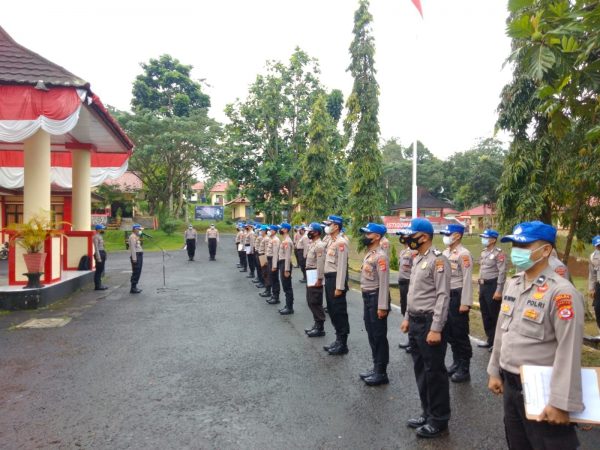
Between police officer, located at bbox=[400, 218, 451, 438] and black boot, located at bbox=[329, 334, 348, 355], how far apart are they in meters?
2.16

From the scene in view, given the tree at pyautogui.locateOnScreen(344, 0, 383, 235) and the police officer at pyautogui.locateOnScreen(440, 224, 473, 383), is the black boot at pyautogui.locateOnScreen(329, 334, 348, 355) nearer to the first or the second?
the police officer at pyautogui.locateOnScreen(440, 224, 473, 383)

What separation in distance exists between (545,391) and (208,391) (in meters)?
3.48

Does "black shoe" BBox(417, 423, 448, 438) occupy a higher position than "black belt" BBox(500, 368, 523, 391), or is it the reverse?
"black belt" BBox(500, 368, 523, 391)

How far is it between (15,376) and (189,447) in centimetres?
303

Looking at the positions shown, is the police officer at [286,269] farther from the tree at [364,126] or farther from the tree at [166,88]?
the tree at [166,88]

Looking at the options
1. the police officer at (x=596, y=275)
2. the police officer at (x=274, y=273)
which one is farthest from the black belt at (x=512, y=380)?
the police officer at (x=274, y=273)

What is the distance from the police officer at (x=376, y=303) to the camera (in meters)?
5.26

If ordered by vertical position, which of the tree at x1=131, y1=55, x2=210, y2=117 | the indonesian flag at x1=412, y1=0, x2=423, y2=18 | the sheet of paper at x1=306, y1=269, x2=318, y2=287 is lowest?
the sheet of paper at x1=306, y1=269, x2=318, y2=287

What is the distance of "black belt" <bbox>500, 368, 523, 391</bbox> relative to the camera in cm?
276

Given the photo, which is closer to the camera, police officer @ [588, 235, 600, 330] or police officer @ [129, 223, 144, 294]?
police officer @ [588, 235, 600, 330]

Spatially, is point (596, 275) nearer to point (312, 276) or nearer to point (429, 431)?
point (312, 276)

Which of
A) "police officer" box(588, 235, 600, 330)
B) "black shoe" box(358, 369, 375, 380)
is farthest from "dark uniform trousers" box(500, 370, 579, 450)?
"police officer" box(588, 235, 600, 330)

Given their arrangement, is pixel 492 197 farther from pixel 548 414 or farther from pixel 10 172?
pixel 548 414

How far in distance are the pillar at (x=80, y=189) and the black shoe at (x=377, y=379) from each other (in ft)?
41.6
